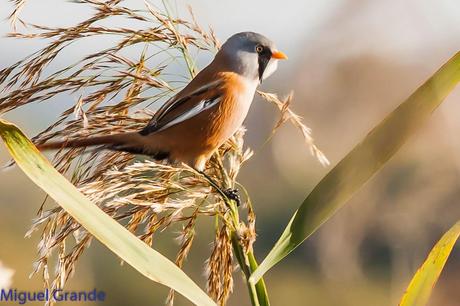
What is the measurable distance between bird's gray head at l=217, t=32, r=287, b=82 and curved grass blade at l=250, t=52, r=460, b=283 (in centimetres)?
25

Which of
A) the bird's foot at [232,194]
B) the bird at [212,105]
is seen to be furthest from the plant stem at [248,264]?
the bird at [212,105]

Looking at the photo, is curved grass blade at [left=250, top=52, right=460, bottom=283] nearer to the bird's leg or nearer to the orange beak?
the bird's leg

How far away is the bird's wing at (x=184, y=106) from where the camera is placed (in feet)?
3.37

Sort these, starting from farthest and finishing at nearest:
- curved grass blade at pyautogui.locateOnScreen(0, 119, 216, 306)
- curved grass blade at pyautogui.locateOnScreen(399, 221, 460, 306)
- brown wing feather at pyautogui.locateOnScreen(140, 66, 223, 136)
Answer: brown wing feather at pyautogui.locateOnScreen(140, 66, 223, 136) < curved grass blade at pyautogui.locateOnScreen(399, 221, 460, 306) < curved grass blade at pyautogui.locateOnScreen(0, 119, 216, 306)

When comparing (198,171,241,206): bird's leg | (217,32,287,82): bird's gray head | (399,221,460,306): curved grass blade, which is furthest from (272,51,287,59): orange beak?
(399,221,460,306): curved grass blade

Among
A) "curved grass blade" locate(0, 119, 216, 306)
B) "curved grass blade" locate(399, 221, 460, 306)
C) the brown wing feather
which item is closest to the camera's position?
"curved grass blade" locate(0, 119, 216, 306)

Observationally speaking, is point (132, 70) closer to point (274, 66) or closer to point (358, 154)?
point (274, 66)

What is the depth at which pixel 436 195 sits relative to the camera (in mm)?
3154

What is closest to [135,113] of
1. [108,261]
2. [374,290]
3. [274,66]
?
[274,66]

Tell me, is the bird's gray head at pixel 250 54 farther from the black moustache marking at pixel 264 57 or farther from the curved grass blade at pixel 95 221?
the curved grass blade at pixel 95 221

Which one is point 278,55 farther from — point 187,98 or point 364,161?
point 364,161

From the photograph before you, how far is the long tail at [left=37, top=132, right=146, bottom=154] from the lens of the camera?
0.96m

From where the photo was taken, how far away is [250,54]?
3.56ft

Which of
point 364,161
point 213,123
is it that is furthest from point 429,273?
point 213,123
